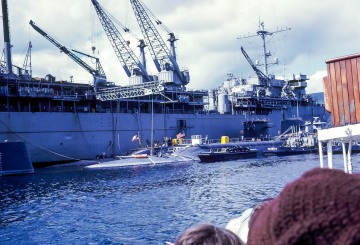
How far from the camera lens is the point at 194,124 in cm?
6888

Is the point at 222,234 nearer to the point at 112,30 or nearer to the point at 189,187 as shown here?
the point at 189,187

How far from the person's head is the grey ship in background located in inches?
2038

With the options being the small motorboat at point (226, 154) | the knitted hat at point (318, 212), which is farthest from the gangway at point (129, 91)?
the knitted hat at point (318, 212)

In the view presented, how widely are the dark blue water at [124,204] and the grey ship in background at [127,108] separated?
1616 centimetres

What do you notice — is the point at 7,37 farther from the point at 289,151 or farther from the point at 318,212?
the point at 318,212

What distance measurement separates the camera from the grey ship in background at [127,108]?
52.8m

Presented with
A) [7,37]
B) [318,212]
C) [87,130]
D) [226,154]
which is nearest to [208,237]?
[318,212]

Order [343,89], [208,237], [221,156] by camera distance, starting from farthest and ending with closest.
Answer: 1. [221,156]
2. [343,89]
3. [208,237]

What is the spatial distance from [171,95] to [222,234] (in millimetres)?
67442

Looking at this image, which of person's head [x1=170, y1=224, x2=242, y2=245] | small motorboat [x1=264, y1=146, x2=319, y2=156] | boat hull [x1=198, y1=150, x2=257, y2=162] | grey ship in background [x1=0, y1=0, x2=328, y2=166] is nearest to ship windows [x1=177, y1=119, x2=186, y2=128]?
grey ship in background [x1=0, y1=0, x2=328, y2=166]

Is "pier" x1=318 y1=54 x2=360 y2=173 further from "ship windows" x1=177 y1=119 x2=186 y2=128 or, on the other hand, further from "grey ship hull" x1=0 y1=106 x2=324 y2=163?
"ship windows" x1=177 y1=119 x2=186 y2=128

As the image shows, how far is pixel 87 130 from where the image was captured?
56250 mm

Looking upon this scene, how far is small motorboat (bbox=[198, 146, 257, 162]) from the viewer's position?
167 feet

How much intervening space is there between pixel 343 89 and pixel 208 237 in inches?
429
